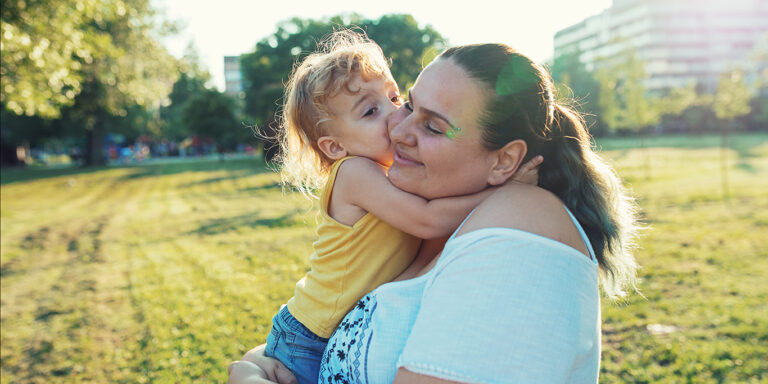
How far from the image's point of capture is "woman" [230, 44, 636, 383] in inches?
53.2

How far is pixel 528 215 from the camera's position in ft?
5.14

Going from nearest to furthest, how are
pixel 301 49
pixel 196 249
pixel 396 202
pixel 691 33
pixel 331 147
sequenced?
pixel 396 202 → pixel 331 147 → pixel 196 249 → pixel 301 49 → pixel 691 33

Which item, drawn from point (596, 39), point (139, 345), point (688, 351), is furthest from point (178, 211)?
point (596, 39)

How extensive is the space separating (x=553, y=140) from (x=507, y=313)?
0.83 m

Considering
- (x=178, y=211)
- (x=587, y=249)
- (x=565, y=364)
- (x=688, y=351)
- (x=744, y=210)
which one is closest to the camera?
(x=565, y=364)

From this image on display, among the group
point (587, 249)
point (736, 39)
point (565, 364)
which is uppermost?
point (736, 39)

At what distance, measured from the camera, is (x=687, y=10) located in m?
114

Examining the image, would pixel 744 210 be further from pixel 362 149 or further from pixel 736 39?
pixel 736 39

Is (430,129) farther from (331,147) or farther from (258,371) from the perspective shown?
(258,371)

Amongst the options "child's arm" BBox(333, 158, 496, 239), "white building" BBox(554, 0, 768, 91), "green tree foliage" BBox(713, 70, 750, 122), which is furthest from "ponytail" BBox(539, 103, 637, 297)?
"white building" BBox(554, 0, 768, 91)

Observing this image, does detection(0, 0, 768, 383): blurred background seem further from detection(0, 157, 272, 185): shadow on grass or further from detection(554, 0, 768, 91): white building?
detection(554, 0, 768, 91): white building

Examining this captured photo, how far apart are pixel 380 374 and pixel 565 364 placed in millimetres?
601

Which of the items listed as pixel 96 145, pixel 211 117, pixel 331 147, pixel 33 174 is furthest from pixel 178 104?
pixel 331 147

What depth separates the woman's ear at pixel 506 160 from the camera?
5.96ft
